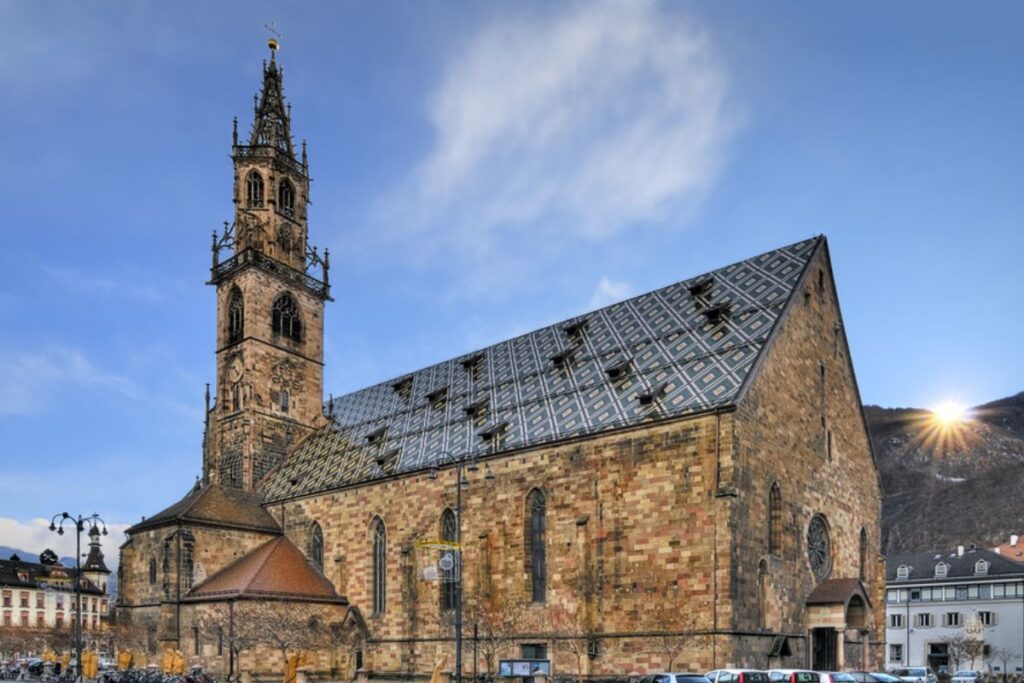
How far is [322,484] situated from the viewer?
51.7 m

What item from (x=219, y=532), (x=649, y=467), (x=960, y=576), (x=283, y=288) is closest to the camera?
(x=649, y=467)

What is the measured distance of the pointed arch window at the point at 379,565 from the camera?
152ft

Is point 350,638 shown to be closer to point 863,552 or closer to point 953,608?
point 863,552

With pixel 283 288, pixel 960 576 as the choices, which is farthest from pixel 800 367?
pixel 960 576

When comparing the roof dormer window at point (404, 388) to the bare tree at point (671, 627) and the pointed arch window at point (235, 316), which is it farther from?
the bare tree at point (671, 627)

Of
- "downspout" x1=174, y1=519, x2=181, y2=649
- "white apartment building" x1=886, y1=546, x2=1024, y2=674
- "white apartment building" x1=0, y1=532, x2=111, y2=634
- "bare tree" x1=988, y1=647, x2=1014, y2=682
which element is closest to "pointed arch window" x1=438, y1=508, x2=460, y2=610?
"downspout" x1=174, y1=519, x2=181, y2=649

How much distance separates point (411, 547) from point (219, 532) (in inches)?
506

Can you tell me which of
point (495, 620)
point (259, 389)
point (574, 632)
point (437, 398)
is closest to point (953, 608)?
point (437, 398)

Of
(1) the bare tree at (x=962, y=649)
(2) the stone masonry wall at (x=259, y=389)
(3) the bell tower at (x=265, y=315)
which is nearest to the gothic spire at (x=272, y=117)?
(3) the bell tower at (x=265, y=315)

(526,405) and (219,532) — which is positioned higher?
(526,405)

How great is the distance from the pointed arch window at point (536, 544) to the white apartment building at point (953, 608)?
4138 centimetres

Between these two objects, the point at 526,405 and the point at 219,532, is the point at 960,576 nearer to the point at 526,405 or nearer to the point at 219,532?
the point at 526,405

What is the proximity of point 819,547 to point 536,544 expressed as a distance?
11.6m

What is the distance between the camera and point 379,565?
46906 millimetres
